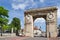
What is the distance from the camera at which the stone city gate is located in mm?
37719

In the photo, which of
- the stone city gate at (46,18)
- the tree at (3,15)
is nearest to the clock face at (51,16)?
the stone city gate at (46,18)

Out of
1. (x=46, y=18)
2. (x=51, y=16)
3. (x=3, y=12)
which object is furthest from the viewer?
(x=3, y=12)

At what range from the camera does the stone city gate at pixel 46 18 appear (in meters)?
37.7

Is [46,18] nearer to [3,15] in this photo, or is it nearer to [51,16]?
[51,16]

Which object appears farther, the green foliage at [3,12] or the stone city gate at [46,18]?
the green foliage at [3,12]

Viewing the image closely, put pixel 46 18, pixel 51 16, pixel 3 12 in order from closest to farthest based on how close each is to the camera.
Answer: pixel 51 16
pixel 46 18
pixel 3 12

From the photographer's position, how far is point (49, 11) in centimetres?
3866

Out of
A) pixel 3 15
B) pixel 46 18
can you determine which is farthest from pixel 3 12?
pixel 46 18

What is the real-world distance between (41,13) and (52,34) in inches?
228

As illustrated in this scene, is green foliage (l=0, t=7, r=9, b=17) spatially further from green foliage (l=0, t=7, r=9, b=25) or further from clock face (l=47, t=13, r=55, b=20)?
clock face (l=47, t=13, r=55, b=20)

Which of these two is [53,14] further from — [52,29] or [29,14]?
[29,14]

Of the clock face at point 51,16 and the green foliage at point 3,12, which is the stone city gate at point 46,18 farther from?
the green foliage at point 3,12

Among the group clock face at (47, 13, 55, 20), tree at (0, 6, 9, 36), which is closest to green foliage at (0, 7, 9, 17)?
tree at (0, 6, 9, 36)

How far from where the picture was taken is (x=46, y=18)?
3931 cm
